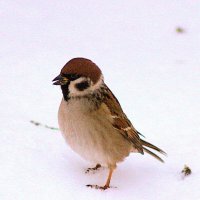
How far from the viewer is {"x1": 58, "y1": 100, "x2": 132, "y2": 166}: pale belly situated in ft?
11.7

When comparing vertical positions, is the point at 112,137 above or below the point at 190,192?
above

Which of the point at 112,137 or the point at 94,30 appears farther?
the point at 94,30

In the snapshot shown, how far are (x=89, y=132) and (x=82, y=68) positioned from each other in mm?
380

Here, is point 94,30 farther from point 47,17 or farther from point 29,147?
point 29,147

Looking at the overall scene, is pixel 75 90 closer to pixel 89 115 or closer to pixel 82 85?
pixel 82 85

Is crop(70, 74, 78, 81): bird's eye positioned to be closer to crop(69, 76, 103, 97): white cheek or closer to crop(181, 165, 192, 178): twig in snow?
crop(69, 76, 103, 97): white cheek

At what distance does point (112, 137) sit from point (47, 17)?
285 centimetres

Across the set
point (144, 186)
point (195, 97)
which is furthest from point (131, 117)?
Result: point (144, 186)

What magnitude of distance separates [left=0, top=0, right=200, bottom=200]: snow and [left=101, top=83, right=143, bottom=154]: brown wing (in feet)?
0.79

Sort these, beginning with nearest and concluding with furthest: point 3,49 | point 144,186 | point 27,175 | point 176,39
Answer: point 27,175
point 144,186
point 3,49
point 176,39

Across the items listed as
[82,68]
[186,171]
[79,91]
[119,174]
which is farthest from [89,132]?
[186,171]

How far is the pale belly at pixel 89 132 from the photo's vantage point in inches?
140

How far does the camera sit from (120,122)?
3.74 meters

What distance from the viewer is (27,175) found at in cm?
350
